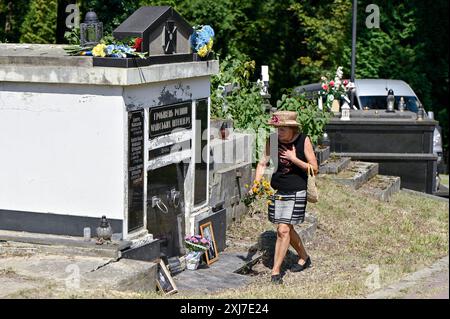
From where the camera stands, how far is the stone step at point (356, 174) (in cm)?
1582

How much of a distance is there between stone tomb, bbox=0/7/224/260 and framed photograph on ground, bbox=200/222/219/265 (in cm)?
89

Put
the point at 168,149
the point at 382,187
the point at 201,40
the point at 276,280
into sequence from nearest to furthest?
the point at 276,280
the point at 168,149
the point at 201,40
the point at 382,187

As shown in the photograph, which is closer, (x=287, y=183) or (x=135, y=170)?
(x=135, y=170)

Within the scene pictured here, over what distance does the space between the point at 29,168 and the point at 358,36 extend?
18.3 metres

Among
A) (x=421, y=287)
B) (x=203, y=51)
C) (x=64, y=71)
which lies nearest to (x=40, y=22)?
(x=203, y=51)

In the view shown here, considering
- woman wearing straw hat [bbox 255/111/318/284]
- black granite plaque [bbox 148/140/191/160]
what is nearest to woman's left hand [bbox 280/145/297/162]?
woman wearing straw hat [bbox 255/111/318/284]

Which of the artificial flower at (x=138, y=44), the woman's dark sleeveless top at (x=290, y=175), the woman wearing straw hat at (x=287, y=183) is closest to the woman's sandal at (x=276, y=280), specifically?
the woman wearing straw hat at (x=287, y=183)

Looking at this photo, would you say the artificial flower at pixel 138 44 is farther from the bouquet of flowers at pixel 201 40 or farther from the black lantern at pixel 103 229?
the black lantern at pixel 103 229

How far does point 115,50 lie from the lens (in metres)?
9.42

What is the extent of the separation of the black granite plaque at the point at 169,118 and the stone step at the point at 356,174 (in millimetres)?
5473

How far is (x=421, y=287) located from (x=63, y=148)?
12.3 feet

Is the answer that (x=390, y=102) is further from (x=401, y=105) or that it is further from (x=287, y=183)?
(x=287, y=183)

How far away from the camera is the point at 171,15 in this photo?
10367 millimetres
